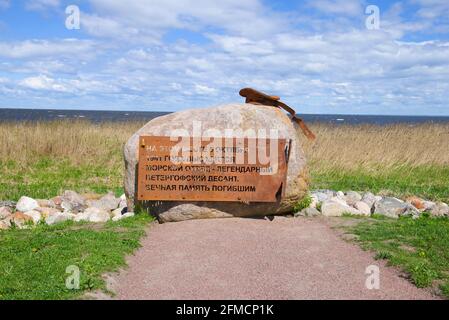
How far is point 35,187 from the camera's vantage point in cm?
1157

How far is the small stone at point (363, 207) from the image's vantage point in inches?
340

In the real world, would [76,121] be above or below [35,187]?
above

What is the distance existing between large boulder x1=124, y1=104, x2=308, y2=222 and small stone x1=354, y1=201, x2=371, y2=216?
4.01 feet

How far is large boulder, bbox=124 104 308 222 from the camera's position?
7770mm

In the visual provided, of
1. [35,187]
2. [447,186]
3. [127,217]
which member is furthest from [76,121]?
[447,186]

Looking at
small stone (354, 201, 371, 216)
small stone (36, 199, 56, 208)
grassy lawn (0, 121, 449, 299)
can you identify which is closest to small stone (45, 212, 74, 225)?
grassy lawn (0, 121, 449, 299)

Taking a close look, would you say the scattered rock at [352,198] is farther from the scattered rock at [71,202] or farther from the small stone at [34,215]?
the small stone at [34,215]

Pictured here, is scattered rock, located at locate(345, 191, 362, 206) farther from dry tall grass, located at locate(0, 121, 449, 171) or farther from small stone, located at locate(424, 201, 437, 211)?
dry tall grass, located at locate(0, 121, 449, 171)

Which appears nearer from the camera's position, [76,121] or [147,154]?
[147,154]

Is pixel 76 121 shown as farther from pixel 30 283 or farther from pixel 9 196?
pixel 30 283
